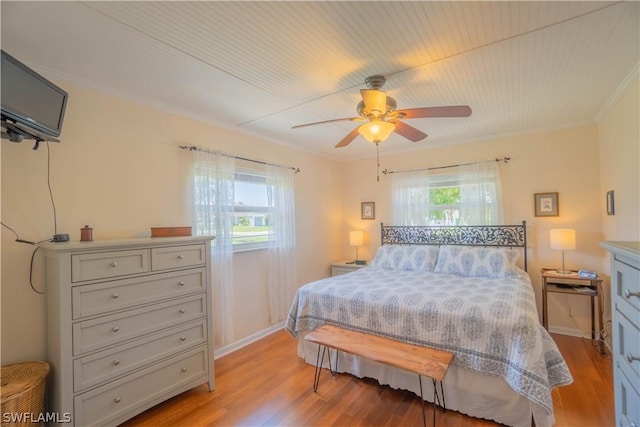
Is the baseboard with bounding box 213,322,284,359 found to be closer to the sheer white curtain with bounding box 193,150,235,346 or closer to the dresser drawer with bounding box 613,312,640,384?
the sheer white curtain with bounding box 193,150,235,346

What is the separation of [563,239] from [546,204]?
53 centimetres

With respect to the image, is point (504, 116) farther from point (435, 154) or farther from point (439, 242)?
→ point (439, 242)

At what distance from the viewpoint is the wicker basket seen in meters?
1.54

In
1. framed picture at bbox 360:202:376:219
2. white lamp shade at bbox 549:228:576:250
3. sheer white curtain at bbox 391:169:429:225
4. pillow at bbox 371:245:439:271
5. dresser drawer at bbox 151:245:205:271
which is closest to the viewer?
dresser drawer at bbox 151:245:205:271

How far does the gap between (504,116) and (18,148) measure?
4152 mm

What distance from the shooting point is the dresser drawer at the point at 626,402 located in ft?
3.45

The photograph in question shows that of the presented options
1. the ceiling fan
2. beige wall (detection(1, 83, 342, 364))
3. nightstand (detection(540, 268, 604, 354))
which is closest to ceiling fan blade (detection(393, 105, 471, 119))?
the ceiling fan

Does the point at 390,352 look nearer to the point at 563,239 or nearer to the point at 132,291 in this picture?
the point at 132,291

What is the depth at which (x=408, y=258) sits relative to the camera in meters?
3.73

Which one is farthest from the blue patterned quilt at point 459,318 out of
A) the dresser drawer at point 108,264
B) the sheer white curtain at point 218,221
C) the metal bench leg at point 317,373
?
the dresser drawer at point 108,264

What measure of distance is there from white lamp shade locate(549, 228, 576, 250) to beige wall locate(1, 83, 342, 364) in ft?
10.9

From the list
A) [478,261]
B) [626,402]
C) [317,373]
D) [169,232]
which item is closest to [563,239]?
[478,261]

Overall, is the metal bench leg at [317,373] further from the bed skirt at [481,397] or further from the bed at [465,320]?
the bed skirt at [481,397]

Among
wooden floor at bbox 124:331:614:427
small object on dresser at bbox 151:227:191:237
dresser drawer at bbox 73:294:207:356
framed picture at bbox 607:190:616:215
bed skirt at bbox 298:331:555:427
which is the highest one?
framed picture at bbox 607:190:616:215
